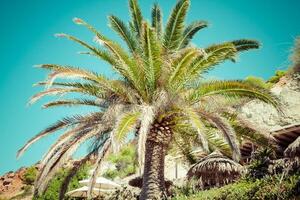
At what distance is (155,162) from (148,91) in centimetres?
246

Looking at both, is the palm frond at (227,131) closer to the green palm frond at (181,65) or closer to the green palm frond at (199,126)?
the green palm frond at (199,126)

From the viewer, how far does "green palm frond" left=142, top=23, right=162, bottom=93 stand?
10.6 meters

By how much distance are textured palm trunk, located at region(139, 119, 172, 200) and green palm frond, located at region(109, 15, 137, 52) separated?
3.10 meters

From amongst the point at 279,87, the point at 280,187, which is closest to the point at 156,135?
the point at 280,187

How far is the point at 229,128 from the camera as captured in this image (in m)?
10.0

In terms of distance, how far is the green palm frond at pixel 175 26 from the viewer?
39.5 ft

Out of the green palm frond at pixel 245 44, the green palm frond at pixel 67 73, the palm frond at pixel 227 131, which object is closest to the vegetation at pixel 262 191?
the palm frond at pixel 227 131

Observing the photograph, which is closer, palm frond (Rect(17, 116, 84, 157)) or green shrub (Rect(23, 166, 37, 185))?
palm frond (Rect(17, 116, 84, 157))

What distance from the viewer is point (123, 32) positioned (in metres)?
12.7

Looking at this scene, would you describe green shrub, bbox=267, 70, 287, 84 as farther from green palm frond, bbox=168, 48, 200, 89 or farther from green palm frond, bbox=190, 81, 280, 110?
green palm frond, bbox=168, 48, 200, 89

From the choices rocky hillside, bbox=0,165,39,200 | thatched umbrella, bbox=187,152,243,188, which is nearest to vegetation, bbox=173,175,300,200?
thatched umbrella, bbox=187,152,243,188

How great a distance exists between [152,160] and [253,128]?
3.65 m

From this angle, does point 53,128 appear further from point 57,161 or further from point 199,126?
point 199,126

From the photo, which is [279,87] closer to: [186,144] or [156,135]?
[186,144]
